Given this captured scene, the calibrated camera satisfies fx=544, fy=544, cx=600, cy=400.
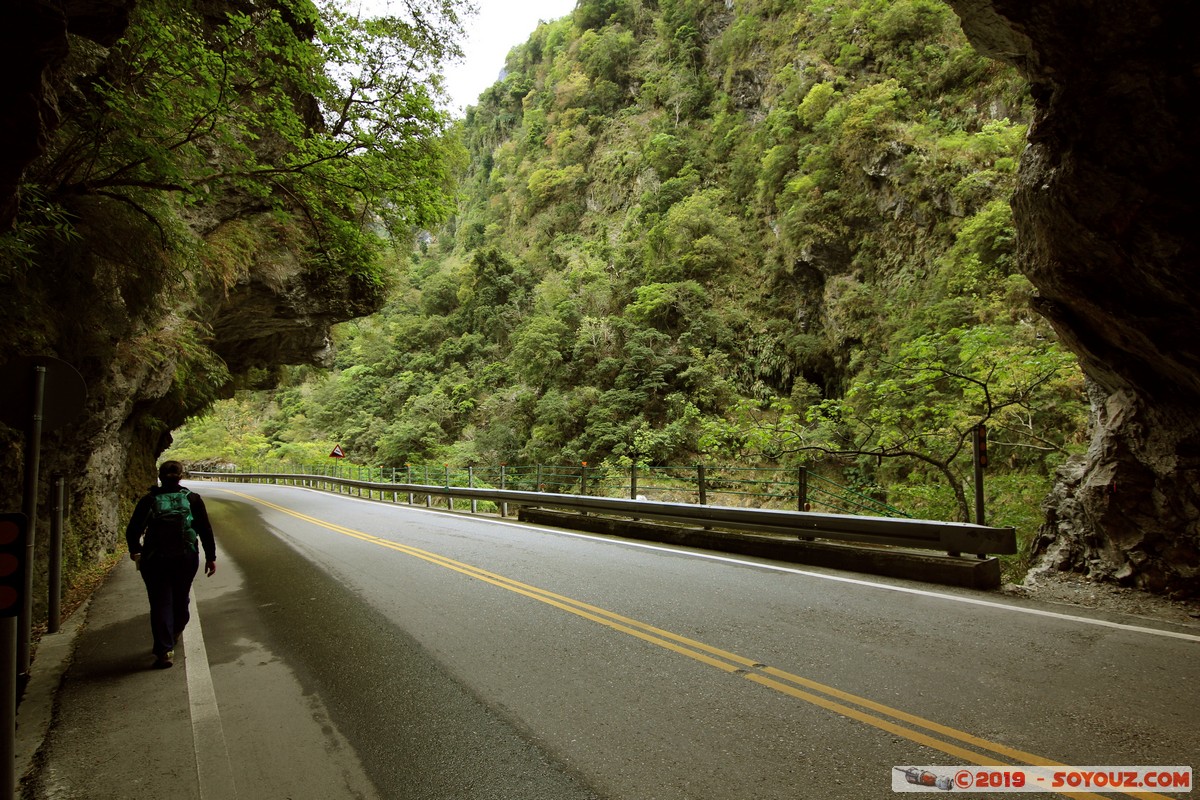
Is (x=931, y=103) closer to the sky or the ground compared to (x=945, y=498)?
closer to the sky

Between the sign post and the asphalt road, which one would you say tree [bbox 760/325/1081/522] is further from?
the sign post

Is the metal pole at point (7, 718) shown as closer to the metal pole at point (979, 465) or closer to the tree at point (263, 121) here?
the tree at point (263, 121)

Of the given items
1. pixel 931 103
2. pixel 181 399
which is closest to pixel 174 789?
pixel 181 399

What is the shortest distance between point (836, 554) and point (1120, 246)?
4356mm

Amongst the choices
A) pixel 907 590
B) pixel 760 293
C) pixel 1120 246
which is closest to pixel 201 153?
pixel 907 590

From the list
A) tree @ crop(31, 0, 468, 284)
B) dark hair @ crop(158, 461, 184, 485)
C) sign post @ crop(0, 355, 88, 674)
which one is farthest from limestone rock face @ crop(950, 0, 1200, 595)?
sign post @ crop(0, 355, 88, 674)

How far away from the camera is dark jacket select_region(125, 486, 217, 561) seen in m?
4.56

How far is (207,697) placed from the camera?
3898 mm

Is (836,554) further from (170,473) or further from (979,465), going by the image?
(170,473)

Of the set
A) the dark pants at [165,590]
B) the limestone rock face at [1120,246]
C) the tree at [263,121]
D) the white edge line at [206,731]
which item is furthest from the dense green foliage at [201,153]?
the limestone rock face at [1120,246]

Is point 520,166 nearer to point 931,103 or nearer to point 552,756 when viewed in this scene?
point 931,103

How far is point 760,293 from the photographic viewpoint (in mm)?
29531

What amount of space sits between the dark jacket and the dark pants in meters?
0.16

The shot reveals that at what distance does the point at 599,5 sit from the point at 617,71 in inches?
445
